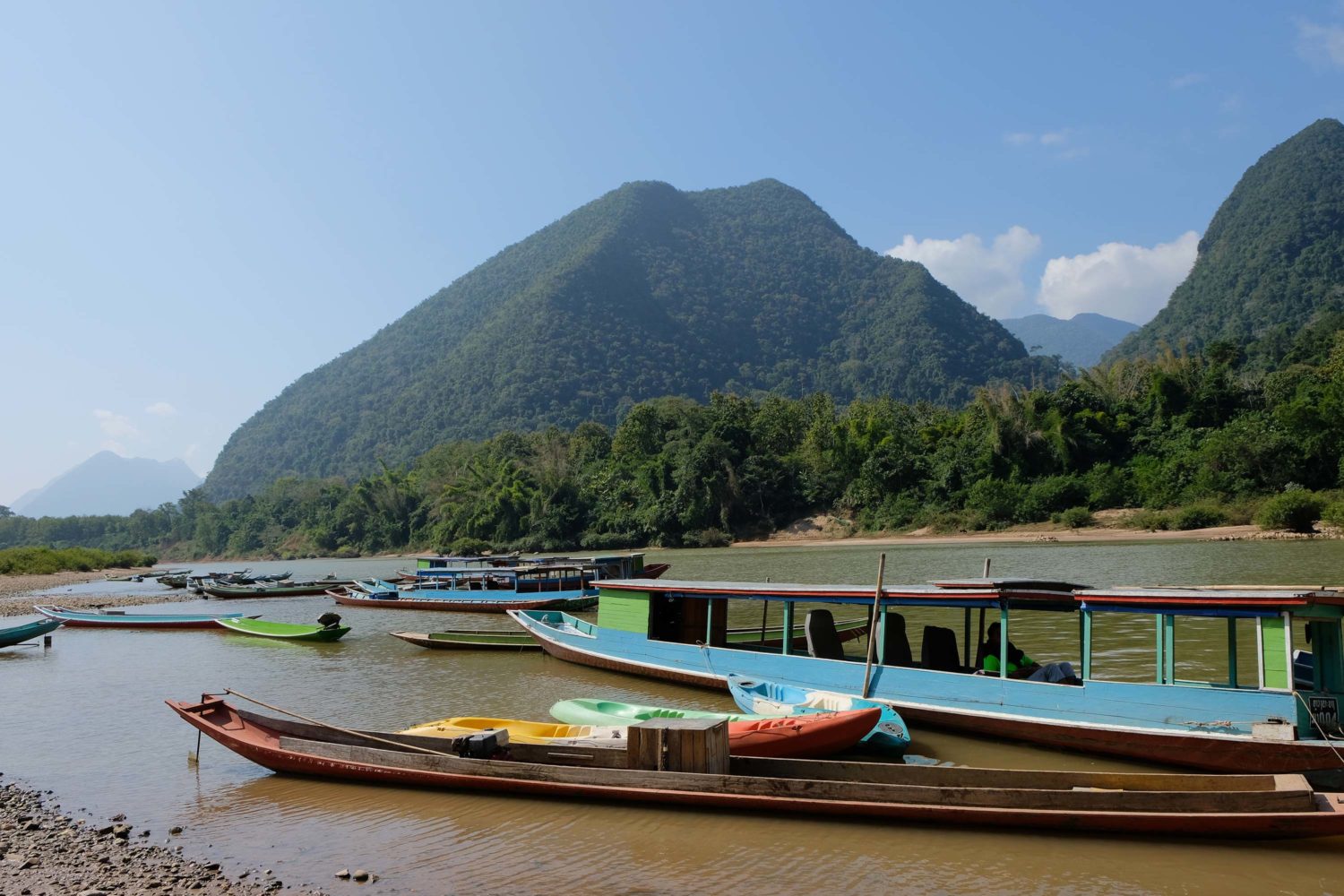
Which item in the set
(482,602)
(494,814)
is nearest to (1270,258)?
(482,602)

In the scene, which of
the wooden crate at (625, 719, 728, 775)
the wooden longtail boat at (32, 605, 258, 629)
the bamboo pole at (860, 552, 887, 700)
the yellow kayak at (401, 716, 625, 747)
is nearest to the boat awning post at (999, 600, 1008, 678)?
the bamboo pole at (860, 552, 887, 700)

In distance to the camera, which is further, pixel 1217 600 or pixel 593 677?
pixel 593 677

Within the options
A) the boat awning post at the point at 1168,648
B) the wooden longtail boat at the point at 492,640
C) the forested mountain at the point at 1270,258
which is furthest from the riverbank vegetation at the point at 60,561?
the forested mountain at the point at 1270,258

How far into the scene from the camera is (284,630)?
2653 centimetres

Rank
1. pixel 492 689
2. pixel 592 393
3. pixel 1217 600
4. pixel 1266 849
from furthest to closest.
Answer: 1. pixel 592 393
2. pixel 492 689
3. pixel 1217 600
4. pixel 1266 849

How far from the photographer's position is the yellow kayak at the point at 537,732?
35.8 ft

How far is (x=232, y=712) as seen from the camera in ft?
40.3

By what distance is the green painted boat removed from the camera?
25141mm

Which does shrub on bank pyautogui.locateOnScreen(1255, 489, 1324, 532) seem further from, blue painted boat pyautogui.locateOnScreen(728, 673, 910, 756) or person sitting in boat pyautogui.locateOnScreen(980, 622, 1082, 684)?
blue painted boat pyautogui.locateOnScreen(728, 673, 910, 756)

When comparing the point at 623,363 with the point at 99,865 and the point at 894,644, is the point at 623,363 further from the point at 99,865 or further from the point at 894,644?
the point at 99,865

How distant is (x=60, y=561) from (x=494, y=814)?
75262mm

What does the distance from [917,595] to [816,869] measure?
19.0 ft

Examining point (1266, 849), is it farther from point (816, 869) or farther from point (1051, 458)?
point (1051, 458)

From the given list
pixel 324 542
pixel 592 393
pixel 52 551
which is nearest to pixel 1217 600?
pixel 52 551
